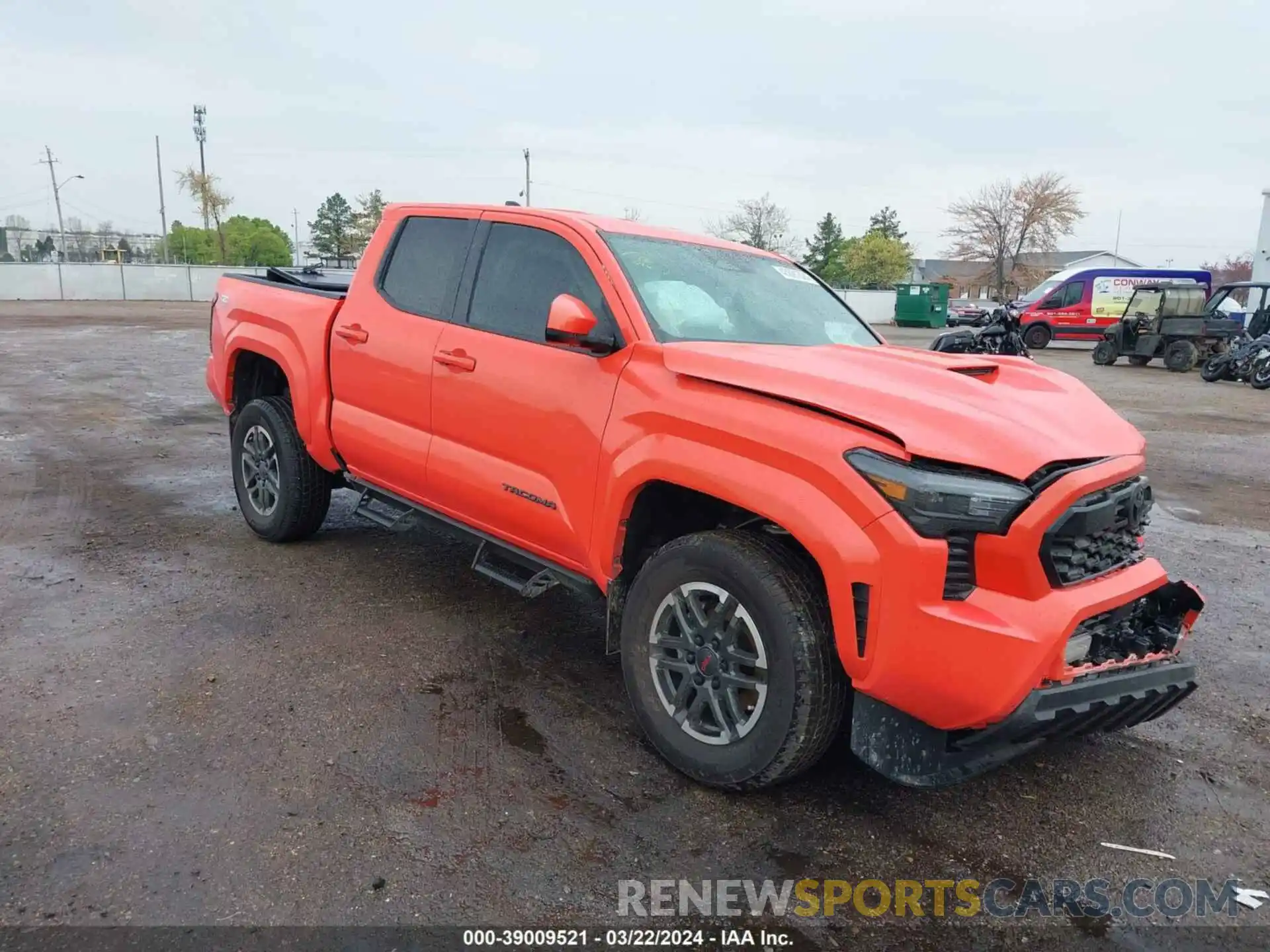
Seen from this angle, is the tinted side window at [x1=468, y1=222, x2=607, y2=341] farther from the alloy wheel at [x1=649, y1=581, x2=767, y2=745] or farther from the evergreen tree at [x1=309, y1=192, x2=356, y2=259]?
the evergreen tree at [x1=309, y1=192, x2=356, y2=259]

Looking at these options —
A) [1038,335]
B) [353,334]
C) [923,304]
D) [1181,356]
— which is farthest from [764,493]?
[923,304]

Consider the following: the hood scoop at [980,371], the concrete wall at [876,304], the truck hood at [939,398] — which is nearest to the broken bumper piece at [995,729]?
the truck hood at [939,398]

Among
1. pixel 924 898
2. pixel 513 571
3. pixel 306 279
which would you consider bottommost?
pixel 924 898

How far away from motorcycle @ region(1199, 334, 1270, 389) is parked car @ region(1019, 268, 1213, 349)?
8189mm

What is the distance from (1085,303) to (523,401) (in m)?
27.9

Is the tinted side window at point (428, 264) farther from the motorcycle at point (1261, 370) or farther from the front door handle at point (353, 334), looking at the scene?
the motorcycle at point (1261, 370)

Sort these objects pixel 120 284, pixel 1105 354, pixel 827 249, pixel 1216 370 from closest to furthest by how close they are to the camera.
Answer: pixel 1216 370, pixel 1105 354, pixel 120 284, pixel 827 249

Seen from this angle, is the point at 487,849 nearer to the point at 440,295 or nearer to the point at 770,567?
the point at 770,567

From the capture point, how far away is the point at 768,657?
9.02 feet

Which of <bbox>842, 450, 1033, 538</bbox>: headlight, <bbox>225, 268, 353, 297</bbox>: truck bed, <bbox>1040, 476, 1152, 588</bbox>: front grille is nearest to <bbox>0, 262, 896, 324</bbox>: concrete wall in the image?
<bbox>225, 268, 353, 297</bbox>: truck bed

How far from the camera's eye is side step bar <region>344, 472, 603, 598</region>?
3572 mm

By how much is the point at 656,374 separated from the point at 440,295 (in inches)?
59.8

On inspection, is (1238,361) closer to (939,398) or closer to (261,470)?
(939,398)

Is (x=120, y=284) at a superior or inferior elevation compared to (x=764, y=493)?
superior
